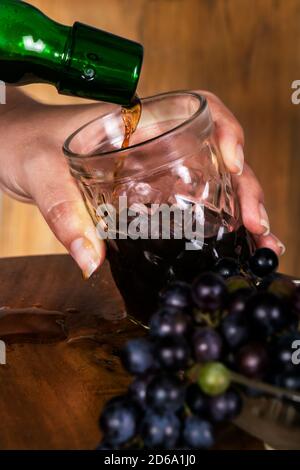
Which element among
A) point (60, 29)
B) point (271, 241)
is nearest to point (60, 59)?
point (60, 29)

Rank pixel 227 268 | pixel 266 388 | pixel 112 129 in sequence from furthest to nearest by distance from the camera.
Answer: pixel 112 129 → pixel 227 268 → pixel 266 388

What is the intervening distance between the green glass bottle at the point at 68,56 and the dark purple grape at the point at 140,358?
348mm

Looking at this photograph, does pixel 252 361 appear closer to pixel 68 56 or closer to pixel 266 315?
pixel 266 315

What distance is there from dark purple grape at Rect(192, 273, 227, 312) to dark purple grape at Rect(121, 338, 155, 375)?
0.06 m

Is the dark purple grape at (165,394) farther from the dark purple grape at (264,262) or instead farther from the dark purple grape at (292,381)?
the dark purple grape at (264,262)

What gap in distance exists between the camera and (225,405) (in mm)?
583

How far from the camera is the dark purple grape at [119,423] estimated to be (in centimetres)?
59

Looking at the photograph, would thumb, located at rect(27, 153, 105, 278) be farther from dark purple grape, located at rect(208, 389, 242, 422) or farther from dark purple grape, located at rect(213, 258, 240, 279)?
dark purple grape, located at rect(208, 389, 242, 422)

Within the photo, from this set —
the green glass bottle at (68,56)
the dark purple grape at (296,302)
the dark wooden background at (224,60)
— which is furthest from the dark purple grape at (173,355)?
the dark wooden background at (224,60)

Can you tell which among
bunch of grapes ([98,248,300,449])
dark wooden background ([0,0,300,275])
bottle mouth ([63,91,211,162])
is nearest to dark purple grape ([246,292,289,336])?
bunch of grapes ([98,248,300,449])

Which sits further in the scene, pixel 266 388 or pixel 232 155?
pixel 232 155

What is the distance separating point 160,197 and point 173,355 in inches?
10.6

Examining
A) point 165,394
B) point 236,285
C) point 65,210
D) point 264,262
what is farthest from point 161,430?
point 65,210

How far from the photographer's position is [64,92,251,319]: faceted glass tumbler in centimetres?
81
